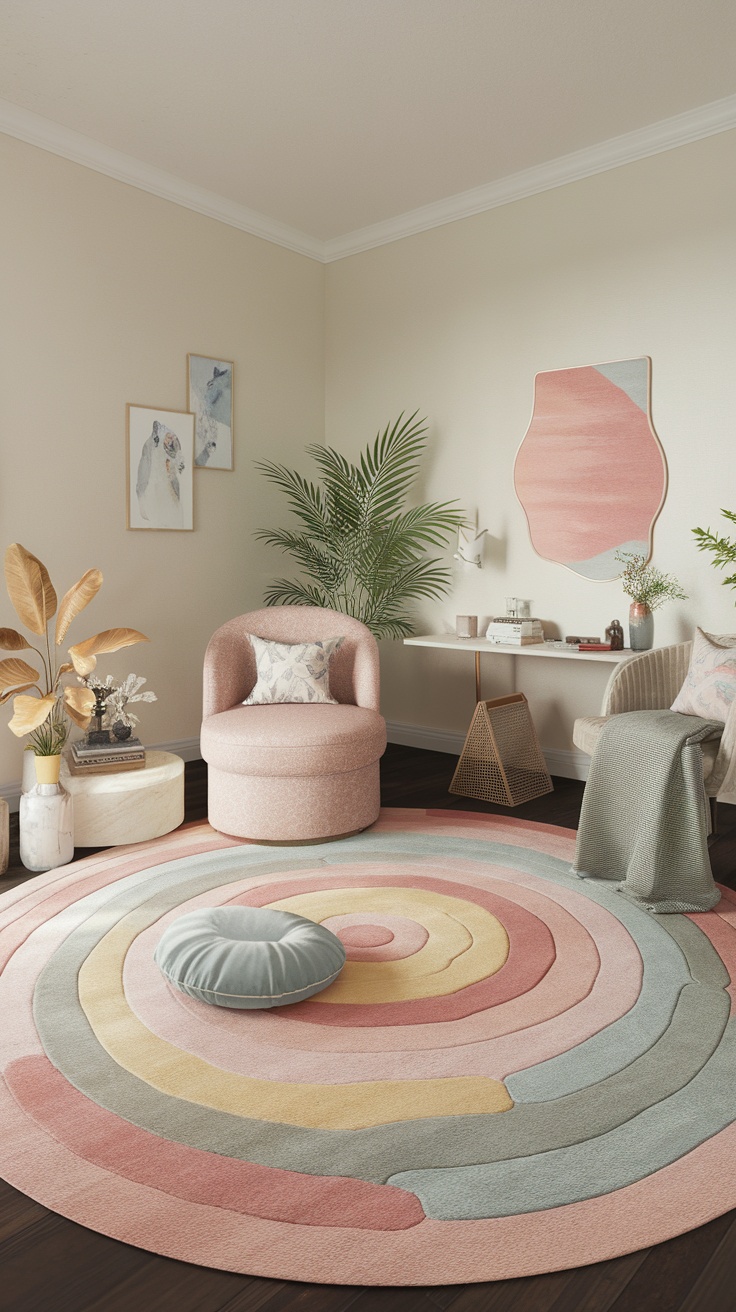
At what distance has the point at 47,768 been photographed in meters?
3.29

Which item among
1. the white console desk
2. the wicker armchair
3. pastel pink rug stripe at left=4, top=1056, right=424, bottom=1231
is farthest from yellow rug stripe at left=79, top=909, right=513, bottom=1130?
the white console desk

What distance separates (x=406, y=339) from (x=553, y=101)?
5.29 ft

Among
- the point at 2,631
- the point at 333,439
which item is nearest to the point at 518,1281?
the point at 2,631

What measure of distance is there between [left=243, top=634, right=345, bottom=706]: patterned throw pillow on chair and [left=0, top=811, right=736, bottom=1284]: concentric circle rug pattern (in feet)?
3.53

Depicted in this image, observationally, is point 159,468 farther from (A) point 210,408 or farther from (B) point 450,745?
(B) point 450,745

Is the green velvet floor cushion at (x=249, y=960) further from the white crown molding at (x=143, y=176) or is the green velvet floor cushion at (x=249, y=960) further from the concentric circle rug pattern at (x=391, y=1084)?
the white crown molding at (x=143, y=176)

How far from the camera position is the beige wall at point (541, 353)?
406cm

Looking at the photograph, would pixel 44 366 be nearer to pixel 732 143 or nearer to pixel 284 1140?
pixel 732 143

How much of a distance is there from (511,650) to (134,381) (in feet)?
7.82

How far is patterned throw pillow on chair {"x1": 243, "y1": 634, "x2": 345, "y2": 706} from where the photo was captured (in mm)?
3955

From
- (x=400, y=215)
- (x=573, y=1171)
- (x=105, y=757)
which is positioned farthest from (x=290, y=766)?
(x=400, y=215)

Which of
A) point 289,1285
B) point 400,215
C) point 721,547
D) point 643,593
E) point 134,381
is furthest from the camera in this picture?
point 400,215

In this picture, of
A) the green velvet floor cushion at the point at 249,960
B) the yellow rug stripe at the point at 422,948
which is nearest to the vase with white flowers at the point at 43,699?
the yellow rug stripe at the point at 422,948

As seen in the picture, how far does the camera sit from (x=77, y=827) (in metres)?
3.48
